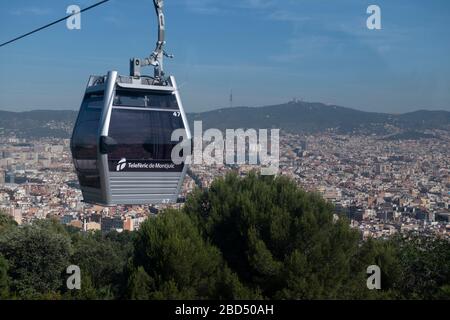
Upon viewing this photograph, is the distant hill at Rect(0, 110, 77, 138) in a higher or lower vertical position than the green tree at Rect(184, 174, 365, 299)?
higher

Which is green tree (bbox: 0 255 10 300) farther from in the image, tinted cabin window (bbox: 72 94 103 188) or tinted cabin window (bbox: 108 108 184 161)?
tinted cabin window (bbox: 108 108 184 161)

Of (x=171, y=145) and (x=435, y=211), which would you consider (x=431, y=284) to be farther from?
(x=171, y=145)

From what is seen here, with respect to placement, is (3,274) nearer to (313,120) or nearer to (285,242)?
(285,242)

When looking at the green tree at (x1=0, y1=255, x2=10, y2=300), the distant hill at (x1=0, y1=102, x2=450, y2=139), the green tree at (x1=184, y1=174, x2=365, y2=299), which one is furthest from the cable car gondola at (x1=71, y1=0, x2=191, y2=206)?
the distant hill at (x1=0, y1=102, x2=450, y2=139)

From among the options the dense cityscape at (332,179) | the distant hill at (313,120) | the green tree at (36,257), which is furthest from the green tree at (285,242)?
the distant hill at (313,120)

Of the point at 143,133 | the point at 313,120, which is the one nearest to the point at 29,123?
the point at 313,120

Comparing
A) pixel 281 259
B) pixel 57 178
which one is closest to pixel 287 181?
pixel 281 259
